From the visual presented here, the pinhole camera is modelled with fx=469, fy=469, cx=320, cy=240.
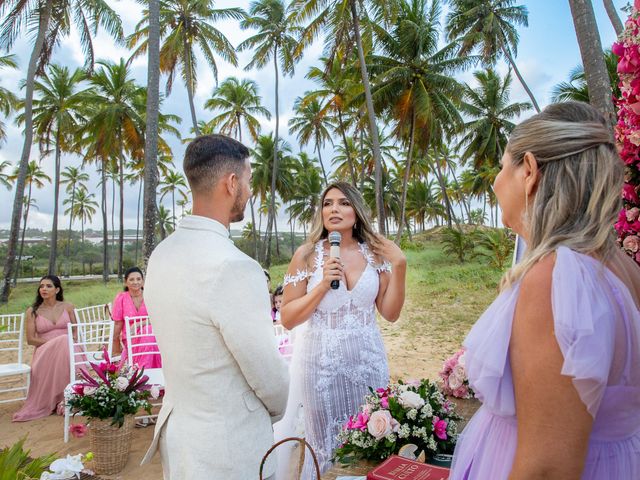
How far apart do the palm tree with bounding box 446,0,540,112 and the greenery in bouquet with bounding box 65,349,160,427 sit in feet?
81.7

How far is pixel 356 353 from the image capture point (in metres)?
2.84

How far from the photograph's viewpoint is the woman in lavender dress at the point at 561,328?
94 centimetres

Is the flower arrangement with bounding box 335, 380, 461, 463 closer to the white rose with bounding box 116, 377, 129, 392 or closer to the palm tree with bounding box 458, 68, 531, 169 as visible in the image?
the white rose with bounding box 116, 377, 129, 392

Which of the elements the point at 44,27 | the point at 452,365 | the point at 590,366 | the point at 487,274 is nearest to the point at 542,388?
the point at 590,366

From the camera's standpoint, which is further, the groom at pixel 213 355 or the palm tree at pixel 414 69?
the palm tree at pixel 414 69

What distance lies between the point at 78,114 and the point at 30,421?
998 inches

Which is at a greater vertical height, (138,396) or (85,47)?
(85,47)

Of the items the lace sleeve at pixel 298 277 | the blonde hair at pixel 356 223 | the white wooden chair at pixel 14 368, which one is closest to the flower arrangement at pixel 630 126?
the blonde hair at pixel 356 223

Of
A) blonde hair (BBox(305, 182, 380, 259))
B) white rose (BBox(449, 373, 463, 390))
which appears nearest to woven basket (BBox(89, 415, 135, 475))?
blonde hair (BBox(305, 182, 380, 259))

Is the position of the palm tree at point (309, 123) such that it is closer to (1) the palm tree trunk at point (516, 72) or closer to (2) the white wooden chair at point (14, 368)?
(1) the palm tree trunk at point (516, 72)

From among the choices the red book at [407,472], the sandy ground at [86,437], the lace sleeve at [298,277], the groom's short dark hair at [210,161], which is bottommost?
the sandy ground at [86,437]

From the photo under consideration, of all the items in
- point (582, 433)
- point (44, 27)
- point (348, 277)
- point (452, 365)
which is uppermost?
point (44, 27)

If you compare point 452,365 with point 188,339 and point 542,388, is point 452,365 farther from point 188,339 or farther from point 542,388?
point 542,388

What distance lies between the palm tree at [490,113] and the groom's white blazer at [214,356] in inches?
1264
